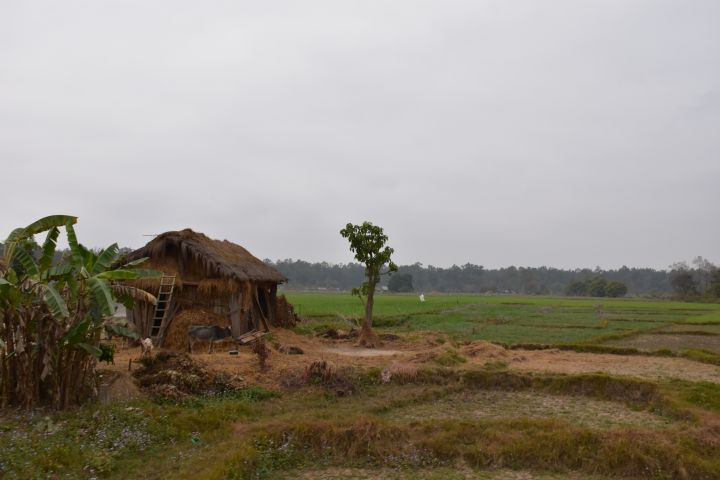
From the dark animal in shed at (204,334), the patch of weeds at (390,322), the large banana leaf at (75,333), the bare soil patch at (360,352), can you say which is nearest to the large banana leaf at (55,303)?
the large banana leaf at (75,333)

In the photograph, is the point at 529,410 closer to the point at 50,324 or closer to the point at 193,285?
the point at 50,324

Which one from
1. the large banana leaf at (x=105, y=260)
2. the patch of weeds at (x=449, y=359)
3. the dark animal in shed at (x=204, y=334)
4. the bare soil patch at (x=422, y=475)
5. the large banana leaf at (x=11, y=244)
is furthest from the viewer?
the dark animal in shed at (x=204, y=334)

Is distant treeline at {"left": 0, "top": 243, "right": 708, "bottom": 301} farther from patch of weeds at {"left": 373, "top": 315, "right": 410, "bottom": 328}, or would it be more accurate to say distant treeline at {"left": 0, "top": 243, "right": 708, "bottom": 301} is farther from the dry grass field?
the dry grass field

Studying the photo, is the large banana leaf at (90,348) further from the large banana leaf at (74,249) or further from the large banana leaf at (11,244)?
the large banana leaf at (11,244)

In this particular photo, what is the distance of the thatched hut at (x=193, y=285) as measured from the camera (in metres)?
15.9

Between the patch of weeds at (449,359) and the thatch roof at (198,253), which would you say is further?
the thatch roof at (198,253)

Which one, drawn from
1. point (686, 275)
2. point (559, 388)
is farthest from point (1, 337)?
point (686, 275)

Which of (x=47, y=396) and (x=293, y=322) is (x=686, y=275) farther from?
(x=47, y=396)

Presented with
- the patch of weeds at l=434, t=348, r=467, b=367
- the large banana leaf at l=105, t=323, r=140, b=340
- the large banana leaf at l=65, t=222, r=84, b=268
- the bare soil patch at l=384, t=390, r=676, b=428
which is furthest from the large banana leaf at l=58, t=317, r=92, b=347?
the patch of weeds at l=434, t=348, r=467, b=367

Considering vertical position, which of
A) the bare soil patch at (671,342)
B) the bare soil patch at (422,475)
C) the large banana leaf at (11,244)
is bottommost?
the bare soil patch at (422,475)

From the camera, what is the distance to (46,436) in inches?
298

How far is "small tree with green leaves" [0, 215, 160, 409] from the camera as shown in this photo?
8828mm

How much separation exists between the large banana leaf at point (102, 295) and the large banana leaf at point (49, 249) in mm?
903

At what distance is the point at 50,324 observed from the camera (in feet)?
29.4
